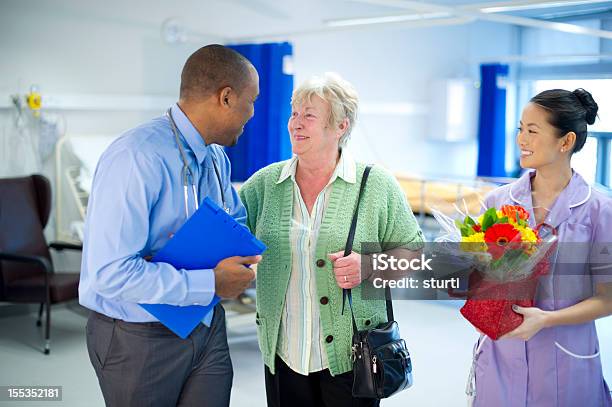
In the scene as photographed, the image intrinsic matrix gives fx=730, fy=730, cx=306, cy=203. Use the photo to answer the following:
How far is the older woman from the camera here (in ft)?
7.06

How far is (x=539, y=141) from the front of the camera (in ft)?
6.48

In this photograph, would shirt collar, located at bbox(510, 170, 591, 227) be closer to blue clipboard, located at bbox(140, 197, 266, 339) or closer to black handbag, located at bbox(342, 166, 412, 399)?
black handbag, located at bbox(342, 166, 412, 399)

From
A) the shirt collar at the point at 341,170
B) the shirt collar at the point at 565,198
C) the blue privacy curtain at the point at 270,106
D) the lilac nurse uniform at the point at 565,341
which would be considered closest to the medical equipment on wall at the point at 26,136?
the blue privacy curtain at the point at 270,106

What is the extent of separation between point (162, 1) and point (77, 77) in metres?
1.08

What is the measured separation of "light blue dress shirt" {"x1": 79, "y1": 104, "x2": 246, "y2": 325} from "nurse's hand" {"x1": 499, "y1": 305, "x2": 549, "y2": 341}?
0.77 meters

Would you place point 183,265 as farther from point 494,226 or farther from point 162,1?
point 162,1

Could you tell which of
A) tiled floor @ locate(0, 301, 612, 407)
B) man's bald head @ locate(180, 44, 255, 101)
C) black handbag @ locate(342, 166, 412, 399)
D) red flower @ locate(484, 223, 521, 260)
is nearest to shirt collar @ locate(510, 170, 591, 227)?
red flower @ locate(484, 223, 521, 260)

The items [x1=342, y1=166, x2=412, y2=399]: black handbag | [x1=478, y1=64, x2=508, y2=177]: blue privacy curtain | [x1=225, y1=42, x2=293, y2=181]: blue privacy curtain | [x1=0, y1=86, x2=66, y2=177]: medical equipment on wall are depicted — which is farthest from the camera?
[x1=478, y1=64, x2=508, y2=177]: blue privacy curtain

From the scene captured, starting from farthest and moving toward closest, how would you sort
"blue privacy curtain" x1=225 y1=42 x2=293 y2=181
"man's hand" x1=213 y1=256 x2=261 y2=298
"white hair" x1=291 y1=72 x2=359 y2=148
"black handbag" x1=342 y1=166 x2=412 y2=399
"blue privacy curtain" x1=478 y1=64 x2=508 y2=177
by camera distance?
"blue privacy curtain" x1=478 y1=64 x2=508 y2=177 → "blue privacy curtain" x1=225 y1=42 x2=293 y2=181 → "white hair" x1=291 y1=72 x2=359 y2=148 → "black handbag" x1=342 y1=166 x2=412 y2=399 → "man's hand" x1=213 y1=256 x2=261 y2=298

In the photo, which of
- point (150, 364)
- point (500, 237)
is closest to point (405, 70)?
point (500, 237)

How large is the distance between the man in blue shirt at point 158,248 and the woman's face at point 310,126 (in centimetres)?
25

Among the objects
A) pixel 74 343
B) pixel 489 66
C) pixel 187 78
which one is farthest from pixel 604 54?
pixel 489 66

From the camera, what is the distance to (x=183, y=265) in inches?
71.4

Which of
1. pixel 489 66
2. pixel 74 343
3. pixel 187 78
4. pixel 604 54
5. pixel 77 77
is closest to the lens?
pixel 187 78
